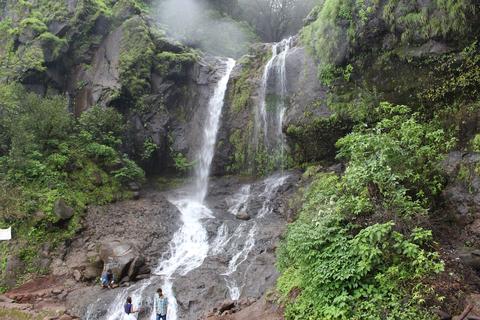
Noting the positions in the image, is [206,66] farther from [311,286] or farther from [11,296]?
[311,286]

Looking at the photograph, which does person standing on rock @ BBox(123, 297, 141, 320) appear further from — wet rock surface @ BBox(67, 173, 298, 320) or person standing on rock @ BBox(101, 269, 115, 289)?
person standing on rock @ BBox(101, 269, 115, 289)

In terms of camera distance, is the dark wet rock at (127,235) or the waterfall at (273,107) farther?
the waterfall at (273,107)

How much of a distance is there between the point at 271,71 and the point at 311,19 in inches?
145

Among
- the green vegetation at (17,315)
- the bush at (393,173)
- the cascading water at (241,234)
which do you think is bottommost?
the green vegetation at (17,315)

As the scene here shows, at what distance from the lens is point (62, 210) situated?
Answer: 1664 centimetres

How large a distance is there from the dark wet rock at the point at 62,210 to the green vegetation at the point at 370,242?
417 inches

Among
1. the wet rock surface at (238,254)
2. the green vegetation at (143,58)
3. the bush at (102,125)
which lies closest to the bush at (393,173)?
the wet rock surface at (238,254)

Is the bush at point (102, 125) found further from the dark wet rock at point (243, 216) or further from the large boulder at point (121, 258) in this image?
the dark wet rock at point (243, 216)

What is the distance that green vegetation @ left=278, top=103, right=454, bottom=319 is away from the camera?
704 cm

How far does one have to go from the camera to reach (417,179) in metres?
9.24

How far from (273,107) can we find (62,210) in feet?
38.3

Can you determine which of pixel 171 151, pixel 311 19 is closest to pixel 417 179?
pixel 311 19

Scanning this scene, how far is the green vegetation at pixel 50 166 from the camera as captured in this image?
1595cm

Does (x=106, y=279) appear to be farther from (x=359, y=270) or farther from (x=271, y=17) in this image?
(x=271, y=17)
